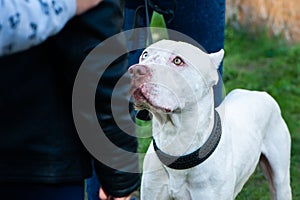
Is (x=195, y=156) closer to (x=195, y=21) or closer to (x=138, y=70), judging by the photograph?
(x=138, y=70)

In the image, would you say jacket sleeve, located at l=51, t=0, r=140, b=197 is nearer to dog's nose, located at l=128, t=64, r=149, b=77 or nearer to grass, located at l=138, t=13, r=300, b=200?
dog's nose, located at l=128, t=64, r=149, b=77

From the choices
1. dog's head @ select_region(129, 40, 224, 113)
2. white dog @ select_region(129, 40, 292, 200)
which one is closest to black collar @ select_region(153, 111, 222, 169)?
white dog @ select_region(129, 40, 292, 200)

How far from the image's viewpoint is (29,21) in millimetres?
1351

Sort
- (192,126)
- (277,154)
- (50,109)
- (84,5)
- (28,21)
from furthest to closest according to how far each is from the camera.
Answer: (277,154) < (192,126) < (50,109) < (84,5) < (28,21)

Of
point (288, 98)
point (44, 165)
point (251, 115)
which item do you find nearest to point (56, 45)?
point (44, 165)

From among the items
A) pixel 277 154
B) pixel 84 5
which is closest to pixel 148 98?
pixel 84 5

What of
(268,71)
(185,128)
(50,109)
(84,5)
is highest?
(84,5)

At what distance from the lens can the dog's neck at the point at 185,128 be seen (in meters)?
2.33

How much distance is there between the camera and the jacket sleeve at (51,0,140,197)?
5.17 ft

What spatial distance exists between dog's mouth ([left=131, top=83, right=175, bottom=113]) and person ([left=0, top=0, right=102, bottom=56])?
0.66 m

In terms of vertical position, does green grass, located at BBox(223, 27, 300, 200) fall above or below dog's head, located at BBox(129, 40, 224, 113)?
below

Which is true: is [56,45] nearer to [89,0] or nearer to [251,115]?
[89,0]

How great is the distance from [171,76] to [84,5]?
723 millimetres

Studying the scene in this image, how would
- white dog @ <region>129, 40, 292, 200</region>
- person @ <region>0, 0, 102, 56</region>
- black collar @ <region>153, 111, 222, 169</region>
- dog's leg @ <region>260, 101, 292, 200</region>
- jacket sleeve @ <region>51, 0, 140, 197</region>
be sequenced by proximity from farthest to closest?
dog's leg @ <region>260, 101, 292, 200</region> < black collar @ <region>153, 111, 222, 169</region> < white dog @ <region>129, 40, 292, 200</region> < jacket sleeve @ <region>51, 0, 140, 197</region> < person @ <region>0, 0, 102, 56</region>
